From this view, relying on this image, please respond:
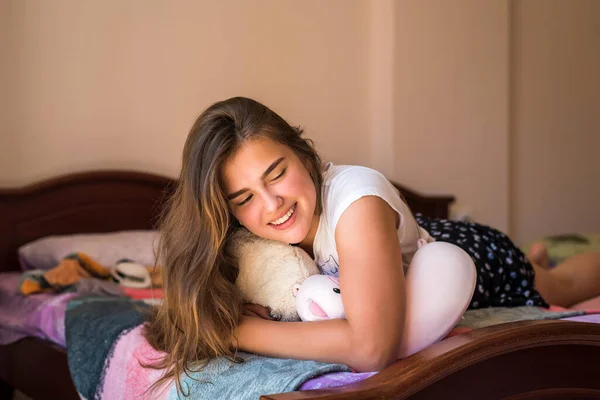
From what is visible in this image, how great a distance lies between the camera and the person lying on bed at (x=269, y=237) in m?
1.28

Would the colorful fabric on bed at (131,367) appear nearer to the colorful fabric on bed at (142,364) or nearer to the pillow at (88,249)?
the colorful fabric on bed at (142,364)

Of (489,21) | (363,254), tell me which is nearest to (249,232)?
(363,254)

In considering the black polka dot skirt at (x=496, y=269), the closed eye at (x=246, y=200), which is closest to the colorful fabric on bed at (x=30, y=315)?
the closed eye at (x=246, y=200)

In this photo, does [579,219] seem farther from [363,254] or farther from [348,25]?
[363,254]

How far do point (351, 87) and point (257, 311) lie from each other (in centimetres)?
233

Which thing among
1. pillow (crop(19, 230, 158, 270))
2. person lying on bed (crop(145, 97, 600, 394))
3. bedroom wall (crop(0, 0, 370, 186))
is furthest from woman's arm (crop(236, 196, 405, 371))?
bedroom wall (crop(0, 0, 370, 186))

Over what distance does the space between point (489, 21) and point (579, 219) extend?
4.64 ft

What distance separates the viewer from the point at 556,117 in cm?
433

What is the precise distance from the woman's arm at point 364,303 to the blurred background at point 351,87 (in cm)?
196

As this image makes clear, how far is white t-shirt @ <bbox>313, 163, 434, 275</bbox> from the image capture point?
139cm

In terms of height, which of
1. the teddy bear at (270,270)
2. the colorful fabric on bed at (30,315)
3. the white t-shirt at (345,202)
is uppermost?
the white t-shirt at (345,202)

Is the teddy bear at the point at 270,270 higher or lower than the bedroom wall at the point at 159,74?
lower

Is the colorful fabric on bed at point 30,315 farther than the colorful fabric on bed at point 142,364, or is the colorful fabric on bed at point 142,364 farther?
the colorful fabric on bed at point 30,315

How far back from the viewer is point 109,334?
70.9 inches
